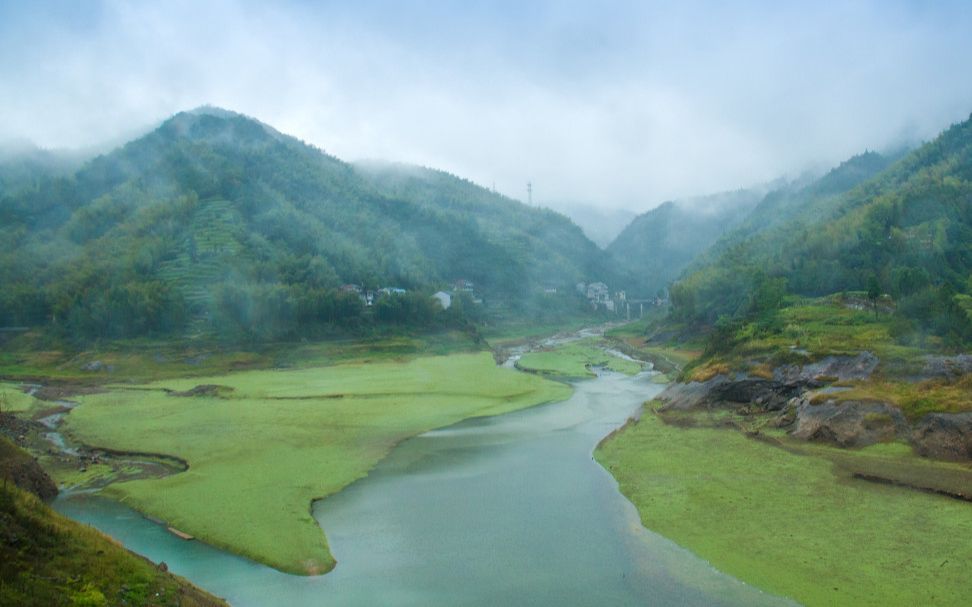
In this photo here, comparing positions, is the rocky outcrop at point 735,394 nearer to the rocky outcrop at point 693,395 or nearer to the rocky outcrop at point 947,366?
the rocky outcrop at point 693,395

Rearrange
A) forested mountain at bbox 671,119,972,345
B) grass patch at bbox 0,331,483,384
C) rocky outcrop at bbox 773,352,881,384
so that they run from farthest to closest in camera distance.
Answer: forested mountain at bbox 671,119,972,345, grass patch at bbox 0,331,483,384, rocky outcrop at bbox 773,352,881,384

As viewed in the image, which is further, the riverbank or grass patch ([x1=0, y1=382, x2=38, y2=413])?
grass patch ([x1=0, y1=382, x2=38, y2=413])

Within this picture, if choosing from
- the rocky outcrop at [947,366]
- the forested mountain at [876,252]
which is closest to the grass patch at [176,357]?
the forested mountain at [876,252]

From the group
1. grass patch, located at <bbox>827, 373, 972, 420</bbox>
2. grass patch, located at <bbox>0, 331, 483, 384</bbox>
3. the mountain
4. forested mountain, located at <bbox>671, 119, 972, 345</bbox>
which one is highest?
the mountain

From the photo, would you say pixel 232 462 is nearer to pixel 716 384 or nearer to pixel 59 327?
pixel 716 384

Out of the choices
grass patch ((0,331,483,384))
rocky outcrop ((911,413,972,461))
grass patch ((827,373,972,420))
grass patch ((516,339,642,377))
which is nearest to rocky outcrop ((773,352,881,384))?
grass patch ((827,373,972,420))

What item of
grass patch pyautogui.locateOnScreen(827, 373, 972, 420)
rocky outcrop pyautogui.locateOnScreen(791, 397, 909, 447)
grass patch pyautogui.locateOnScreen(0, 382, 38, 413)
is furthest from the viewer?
grass patch pyautogui.locateOnScreen(0, 382, 38, 413)

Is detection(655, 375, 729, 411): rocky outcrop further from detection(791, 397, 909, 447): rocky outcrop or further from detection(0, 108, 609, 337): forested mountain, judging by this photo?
detection(0, 108, 609, 337): forested mountain
